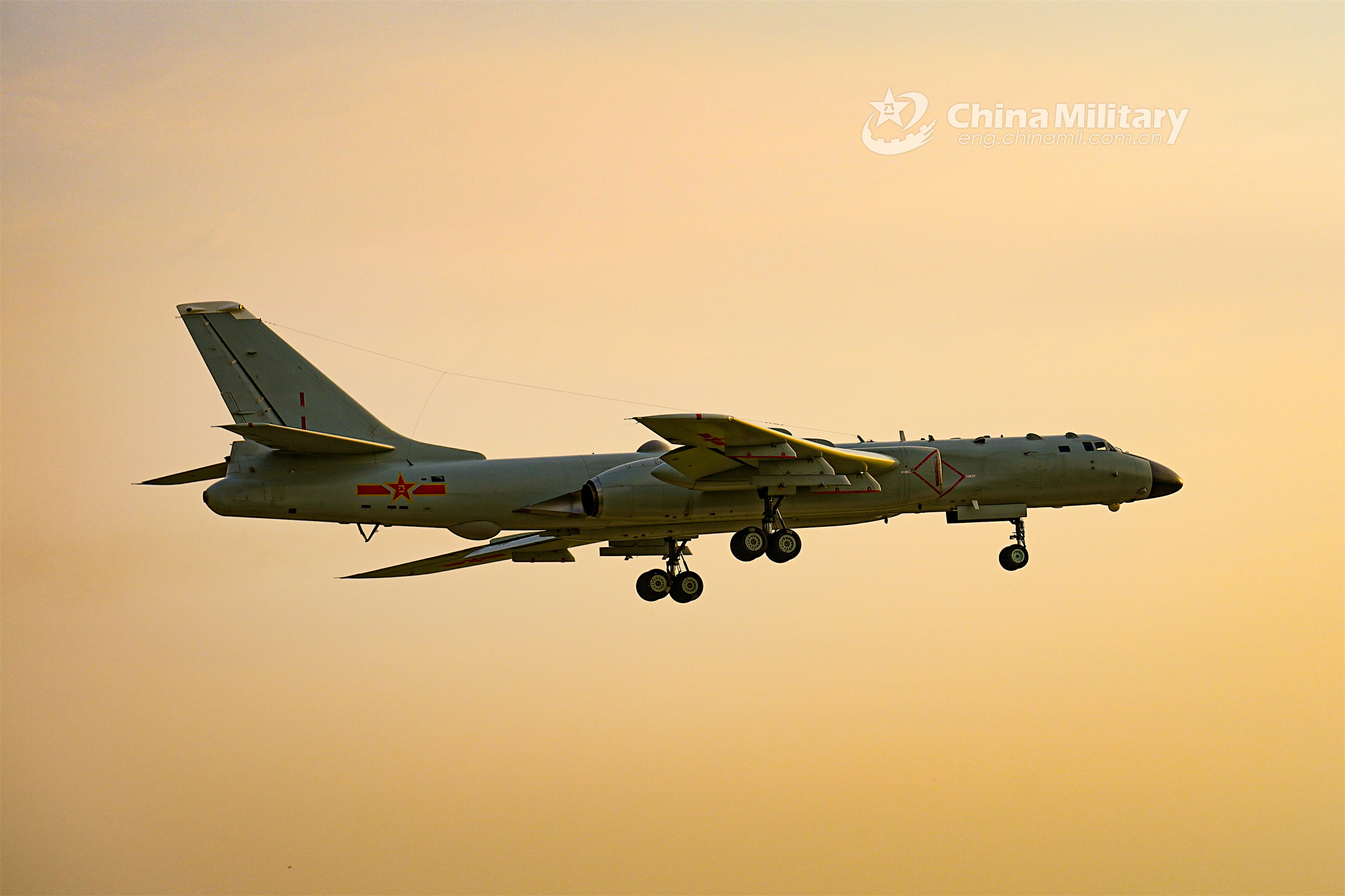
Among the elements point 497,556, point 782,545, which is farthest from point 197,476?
point 782,545

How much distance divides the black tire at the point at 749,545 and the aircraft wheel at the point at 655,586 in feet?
13.5

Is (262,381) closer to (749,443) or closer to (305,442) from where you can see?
(305,442)

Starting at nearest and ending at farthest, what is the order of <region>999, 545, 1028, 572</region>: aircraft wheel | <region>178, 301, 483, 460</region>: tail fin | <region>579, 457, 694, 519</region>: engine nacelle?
<region>579, 457, 694, 519</region>: engine nacelle, <region>178, 301, 483, 460</region>: tail fin, <region>999, 545, 1028, 572</region>: aircraft wheel

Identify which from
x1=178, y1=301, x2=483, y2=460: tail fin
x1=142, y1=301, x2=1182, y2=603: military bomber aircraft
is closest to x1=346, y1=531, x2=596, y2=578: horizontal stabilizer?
x1=142, y1=301, x2=1182, y2=603: military bomber aircraft

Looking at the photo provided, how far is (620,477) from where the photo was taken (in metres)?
37.4

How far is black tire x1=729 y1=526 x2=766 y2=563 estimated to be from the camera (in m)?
38.2

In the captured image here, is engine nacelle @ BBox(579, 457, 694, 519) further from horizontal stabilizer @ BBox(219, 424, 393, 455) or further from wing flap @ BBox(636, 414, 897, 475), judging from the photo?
horizontal stabilizer @ BBox(219, 424, 393, 455)

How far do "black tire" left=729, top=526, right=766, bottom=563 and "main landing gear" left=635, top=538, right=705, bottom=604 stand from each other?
3739 millimetres

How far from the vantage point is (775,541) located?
1487 inches

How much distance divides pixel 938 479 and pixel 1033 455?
301 cm

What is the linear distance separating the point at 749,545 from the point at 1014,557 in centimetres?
762

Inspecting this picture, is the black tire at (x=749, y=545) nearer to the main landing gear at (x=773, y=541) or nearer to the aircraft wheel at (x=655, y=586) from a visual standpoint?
the main landing gear at (x=773, y=541)

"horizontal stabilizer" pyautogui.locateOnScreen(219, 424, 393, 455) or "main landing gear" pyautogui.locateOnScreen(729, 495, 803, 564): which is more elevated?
"horizontal stabilizer" pyautogui.locateOnScreen(219, 424, 393, 455)

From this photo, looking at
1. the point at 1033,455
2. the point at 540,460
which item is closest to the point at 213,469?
the point at 540,460
